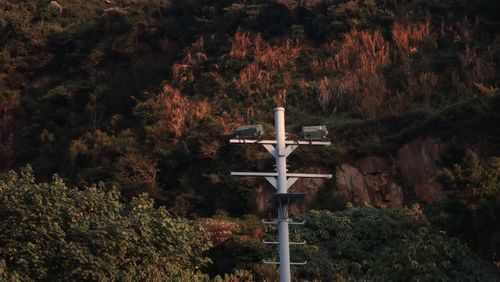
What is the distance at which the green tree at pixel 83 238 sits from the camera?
17.4m

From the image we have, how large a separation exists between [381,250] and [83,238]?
8247 millimetres

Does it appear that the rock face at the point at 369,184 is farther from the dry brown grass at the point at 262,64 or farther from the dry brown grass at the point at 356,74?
the dry brown grass at the point at 262,64

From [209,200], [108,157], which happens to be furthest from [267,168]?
[108,157]

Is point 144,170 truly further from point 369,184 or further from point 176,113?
point 369,184

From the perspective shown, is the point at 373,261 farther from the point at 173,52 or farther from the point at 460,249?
the point at 173,52

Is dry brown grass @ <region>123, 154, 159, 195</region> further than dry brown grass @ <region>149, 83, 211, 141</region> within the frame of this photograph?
No

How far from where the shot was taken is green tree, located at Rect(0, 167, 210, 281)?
57.2 ft

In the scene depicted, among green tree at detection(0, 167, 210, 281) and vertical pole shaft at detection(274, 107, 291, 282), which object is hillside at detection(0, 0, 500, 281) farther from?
vertical pole shaft at detection(274, 107, 291, 282)

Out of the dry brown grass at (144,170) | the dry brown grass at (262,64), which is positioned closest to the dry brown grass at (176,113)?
the dry brown grass at (144,170)

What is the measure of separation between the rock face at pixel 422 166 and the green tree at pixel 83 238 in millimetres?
9007

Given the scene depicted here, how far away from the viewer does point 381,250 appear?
2325cm

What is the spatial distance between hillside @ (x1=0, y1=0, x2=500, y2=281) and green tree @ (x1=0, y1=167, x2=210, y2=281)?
0.51 ft

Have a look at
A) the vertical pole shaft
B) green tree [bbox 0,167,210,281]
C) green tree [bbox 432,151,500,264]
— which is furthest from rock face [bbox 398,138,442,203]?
the vertical pole shaft

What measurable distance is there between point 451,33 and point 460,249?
13874mm
